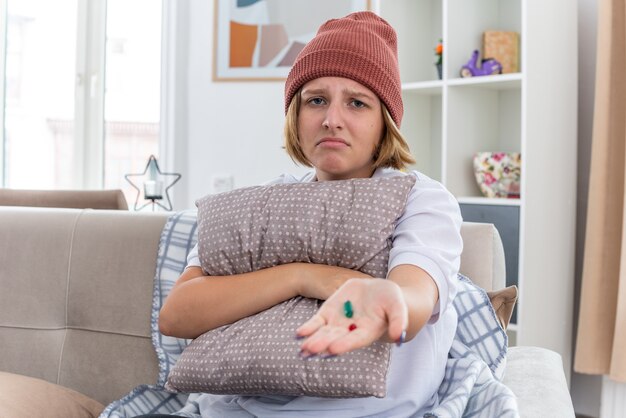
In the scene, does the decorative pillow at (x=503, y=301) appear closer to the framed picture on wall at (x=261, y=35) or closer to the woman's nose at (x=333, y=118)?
the woman's nose at (x=333, y=118)

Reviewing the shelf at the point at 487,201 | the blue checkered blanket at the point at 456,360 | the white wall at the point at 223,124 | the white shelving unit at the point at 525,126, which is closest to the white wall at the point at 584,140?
the white shelving unit at the point at 525,126

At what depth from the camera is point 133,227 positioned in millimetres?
1825

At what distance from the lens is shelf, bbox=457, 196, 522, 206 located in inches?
110

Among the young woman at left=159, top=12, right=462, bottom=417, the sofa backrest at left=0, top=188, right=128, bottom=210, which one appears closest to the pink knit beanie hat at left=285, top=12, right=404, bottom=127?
the young woman at left=159, top=12, right=462, bottom=417

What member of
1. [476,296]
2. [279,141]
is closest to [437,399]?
[476,296]

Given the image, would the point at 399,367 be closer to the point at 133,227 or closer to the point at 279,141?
the point at 133,227

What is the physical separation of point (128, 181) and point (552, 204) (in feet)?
7.58

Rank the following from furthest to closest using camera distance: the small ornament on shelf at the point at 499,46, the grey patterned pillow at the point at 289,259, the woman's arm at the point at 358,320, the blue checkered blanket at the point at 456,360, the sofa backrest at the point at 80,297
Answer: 1. the small ornament on shelf at the point at 499,46
2. the sofa backrest at the point at 80,297
3. the blue checkered blanket at the point at 456,360
4. the grey patterned pillow at the point at 289,259
5. the woman's arm at the point at 358,320

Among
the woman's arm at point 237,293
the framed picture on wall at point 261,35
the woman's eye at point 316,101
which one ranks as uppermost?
the framed picture on wall at point 261,35

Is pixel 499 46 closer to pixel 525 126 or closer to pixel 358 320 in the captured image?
pixel 525 126

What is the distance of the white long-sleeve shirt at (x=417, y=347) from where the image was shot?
3.85 ft

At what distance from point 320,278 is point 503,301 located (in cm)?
50

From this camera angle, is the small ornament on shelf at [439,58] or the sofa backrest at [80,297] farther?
the small ornament on shelf at [439,58]

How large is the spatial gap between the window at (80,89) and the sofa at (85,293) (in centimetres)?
262
